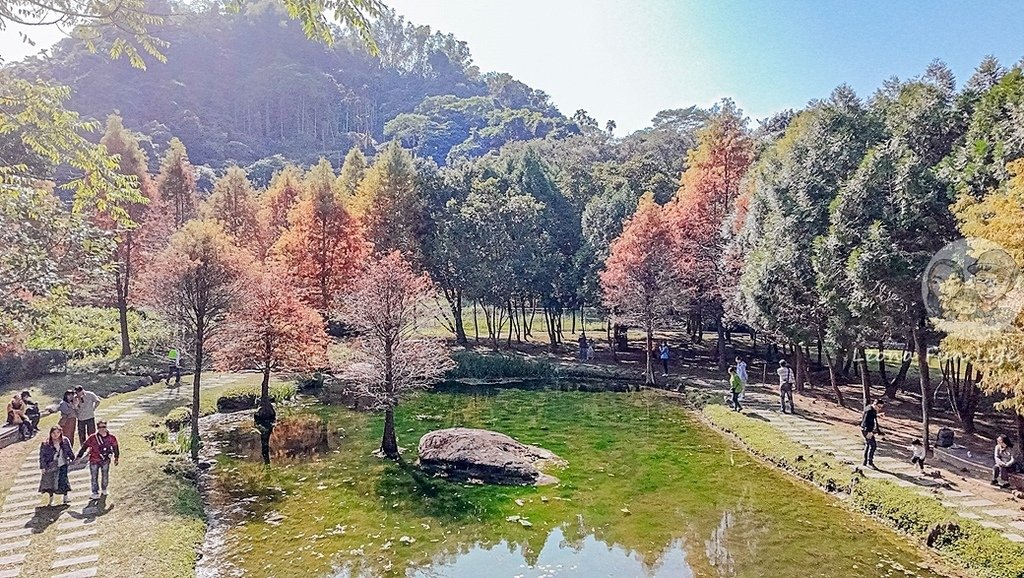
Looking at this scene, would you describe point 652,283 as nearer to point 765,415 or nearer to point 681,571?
point 765,415

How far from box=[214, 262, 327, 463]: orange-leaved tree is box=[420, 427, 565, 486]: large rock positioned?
6980 millimetres

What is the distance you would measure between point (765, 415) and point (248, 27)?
202 metres

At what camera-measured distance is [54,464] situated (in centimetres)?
1434

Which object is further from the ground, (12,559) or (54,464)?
(54,464)

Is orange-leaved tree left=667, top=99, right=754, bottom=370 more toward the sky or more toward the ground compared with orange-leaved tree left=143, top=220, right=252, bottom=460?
more toward the sky

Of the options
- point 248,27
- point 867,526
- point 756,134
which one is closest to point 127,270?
point 867,526

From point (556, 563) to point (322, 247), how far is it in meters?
28.0

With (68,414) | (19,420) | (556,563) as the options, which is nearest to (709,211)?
(556,563)

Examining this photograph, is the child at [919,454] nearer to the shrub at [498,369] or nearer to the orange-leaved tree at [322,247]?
the shrub at [498,369]

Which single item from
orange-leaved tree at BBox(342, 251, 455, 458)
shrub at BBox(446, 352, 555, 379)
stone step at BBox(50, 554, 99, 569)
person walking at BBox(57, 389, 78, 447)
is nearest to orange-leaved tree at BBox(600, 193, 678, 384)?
shrub at BBox(446, 352, 555, 379)

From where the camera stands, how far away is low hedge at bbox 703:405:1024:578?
12.0 metres

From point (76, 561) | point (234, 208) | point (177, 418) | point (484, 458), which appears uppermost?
point (234, 208)

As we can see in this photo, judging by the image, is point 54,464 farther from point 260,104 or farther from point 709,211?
point 260,104

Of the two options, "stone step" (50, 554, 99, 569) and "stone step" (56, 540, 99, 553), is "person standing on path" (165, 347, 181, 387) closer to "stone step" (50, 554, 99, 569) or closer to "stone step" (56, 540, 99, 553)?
"stone step" (56, 540, 99, 553)
